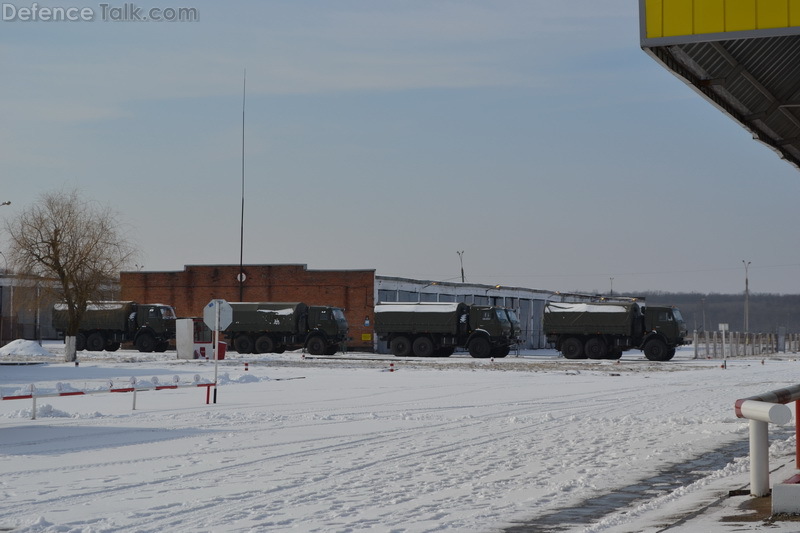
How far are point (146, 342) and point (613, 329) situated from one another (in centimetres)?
2425

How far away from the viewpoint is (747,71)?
492 inches

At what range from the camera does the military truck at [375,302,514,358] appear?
2039 inches

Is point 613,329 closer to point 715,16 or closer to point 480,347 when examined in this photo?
point 480,347

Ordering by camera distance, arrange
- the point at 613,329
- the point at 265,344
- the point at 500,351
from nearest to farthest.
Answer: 1. the point at 613,329
2. the point at 500,351
3. the point at 265,344

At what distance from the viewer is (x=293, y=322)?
177 ft

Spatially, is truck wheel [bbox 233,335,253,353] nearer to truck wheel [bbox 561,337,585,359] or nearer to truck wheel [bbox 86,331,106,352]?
truck wheel [bbox 86,331,106,352]

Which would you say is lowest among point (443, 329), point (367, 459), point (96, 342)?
point (367, 459)

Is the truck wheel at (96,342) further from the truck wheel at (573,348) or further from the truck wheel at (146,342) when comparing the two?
the truck wheel at (573,348)

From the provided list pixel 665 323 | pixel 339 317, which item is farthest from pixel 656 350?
pixel 339 317

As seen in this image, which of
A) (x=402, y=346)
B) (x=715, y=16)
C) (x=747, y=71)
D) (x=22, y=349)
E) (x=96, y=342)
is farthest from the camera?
(x=96, y=342)

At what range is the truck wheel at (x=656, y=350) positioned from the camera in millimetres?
50188

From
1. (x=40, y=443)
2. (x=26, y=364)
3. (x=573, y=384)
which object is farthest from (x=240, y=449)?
(x=26, y=364)

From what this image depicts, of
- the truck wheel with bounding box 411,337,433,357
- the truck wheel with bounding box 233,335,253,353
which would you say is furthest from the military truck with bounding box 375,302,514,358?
the truck wheel with bounding box 233,335,253,353

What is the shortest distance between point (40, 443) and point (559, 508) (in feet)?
26.3
